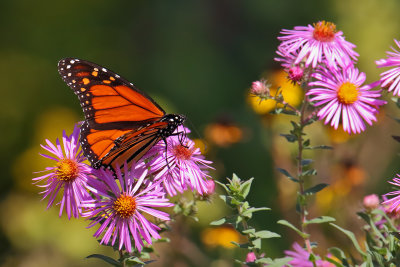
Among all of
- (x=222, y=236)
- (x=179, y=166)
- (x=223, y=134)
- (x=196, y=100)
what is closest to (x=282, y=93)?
(x=223, y=134)

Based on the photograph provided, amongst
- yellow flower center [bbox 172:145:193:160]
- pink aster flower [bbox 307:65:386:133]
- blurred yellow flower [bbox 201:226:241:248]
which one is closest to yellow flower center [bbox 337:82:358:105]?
pink aster flower [bbox 307:65:386:133]

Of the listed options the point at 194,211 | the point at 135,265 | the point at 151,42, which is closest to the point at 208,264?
the point at 194,211

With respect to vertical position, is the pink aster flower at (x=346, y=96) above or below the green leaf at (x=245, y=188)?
above

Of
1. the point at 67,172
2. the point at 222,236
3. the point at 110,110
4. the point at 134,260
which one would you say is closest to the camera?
the point at 134,260

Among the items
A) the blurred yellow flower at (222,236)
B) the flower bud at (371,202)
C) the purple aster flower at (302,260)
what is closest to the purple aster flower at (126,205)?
the purple aster flower at (302,260)

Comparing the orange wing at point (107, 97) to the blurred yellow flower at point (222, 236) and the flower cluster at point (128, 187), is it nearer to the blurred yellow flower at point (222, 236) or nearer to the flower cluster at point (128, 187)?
the flower cluster at point (128, 187)

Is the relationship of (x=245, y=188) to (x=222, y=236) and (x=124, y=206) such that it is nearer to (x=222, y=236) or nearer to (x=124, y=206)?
(x=124, y=206)

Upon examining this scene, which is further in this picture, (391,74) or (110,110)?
(110,110)
